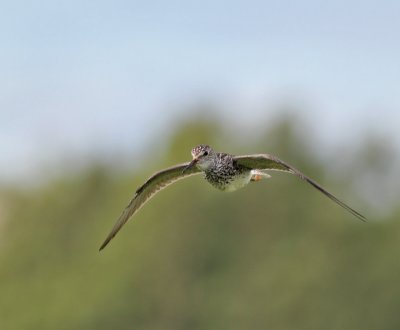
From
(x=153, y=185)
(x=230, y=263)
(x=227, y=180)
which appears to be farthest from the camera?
(x=230, y=263)

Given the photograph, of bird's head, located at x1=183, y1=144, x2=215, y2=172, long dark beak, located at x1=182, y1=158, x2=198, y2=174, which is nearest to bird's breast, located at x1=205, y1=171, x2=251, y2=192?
bird's head, located at x1=183, y1=144, x2=215, y2=172

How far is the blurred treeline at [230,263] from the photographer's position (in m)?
78.1

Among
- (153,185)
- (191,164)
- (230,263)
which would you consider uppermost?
(191,164)

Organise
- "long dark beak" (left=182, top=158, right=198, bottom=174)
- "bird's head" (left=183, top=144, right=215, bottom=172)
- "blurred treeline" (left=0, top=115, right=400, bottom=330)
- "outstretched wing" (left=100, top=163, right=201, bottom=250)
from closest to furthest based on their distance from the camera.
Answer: "long dark beak" (left=182, top=158, right=198, bottom=174), "bird's head" (left=183, top=144, right=215, bottom=172), "outstretched wing" (left=100, top=163, right=201, bottom=250), "blurred treeline" (left=0, top=115, right=400, bottom=330)

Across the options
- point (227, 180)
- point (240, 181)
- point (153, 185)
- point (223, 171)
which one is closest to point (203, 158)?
point (223, 171)

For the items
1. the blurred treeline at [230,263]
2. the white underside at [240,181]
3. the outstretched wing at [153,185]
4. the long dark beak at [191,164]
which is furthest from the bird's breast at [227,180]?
the blurred treeline at [230,263]

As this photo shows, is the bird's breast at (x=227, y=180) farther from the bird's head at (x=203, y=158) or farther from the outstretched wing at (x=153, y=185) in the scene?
the outstretched wing at (x=153, y=185)

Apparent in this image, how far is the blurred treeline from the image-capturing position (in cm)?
7806

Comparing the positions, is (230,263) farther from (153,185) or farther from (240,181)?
(240,181)

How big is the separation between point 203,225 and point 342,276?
918cm

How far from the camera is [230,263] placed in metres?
92.6

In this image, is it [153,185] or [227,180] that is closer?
[227,180]

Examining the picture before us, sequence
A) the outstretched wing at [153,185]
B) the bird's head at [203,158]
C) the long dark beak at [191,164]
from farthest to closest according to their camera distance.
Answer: the outstretched wing at [153,185] → the bird's head at [203,158] → the long dark beak at [191,164]

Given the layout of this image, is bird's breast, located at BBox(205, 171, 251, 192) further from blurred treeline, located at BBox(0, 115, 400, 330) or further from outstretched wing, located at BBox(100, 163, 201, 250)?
blurred treeline, located at BBox(0, 115, 400, 330)
